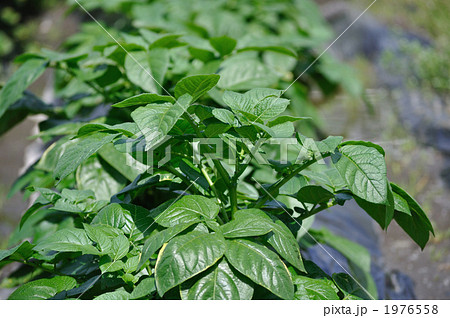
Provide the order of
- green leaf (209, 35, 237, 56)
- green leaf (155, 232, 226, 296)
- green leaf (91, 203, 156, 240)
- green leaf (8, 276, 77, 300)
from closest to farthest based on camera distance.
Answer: green leaf (155, 232, 226, 296) < green leaf (8, 276, 77, 300) < green leaf (91, 203, 156, 240) < green leaf (209, 35, 237, 56)

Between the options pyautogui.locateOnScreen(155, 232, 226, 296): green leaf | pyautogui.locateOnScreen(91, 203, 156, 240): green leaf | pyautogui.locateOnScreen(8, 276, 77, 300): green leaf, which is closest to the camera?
pyautogui.locateOnScreen(155, 232, 226, 296): green leaf

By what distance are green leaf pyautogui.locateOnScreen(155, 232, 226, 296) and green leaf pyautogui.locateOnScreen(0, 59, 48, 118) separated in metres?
0.98

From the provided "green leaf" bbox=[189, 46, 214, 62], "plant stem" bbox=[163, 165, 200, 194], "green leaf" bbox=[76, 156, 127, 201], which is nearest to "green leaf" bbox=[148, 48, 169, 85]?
"green leaf" bbox=[189, 46, 214, 62]

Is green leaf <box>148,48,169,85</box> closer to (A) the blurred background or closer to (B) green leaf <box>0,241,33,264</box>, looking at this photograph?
(B) green leaf <box>0,241,33,264</box>

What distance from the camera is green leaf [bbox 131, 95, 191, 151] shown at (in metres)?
0.84

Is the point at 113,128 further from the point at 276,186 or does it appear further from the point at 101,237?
the point at 276,186

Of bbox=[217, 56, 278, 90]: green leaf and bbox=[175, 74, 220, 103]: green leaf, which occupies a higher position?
bbox=[175, 74, 220, 103]: green leaf

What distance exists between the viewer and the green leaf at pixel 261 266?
2.70 feet

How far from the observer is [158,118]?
884 millimetres

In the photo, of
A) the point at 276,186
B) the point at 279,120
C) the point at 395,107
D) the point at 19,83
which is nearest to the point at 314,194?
the point at 276,186

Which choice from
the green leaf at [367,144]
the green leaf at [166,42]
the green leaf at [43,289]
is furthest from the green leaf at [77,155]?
the green leaf at [166,42]

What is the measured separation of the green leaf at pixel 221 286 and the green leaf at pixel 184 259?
0.05m

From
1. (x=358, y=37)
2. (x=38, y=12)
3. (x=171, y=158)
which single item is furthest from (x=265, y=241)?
(x=38, y=12)
